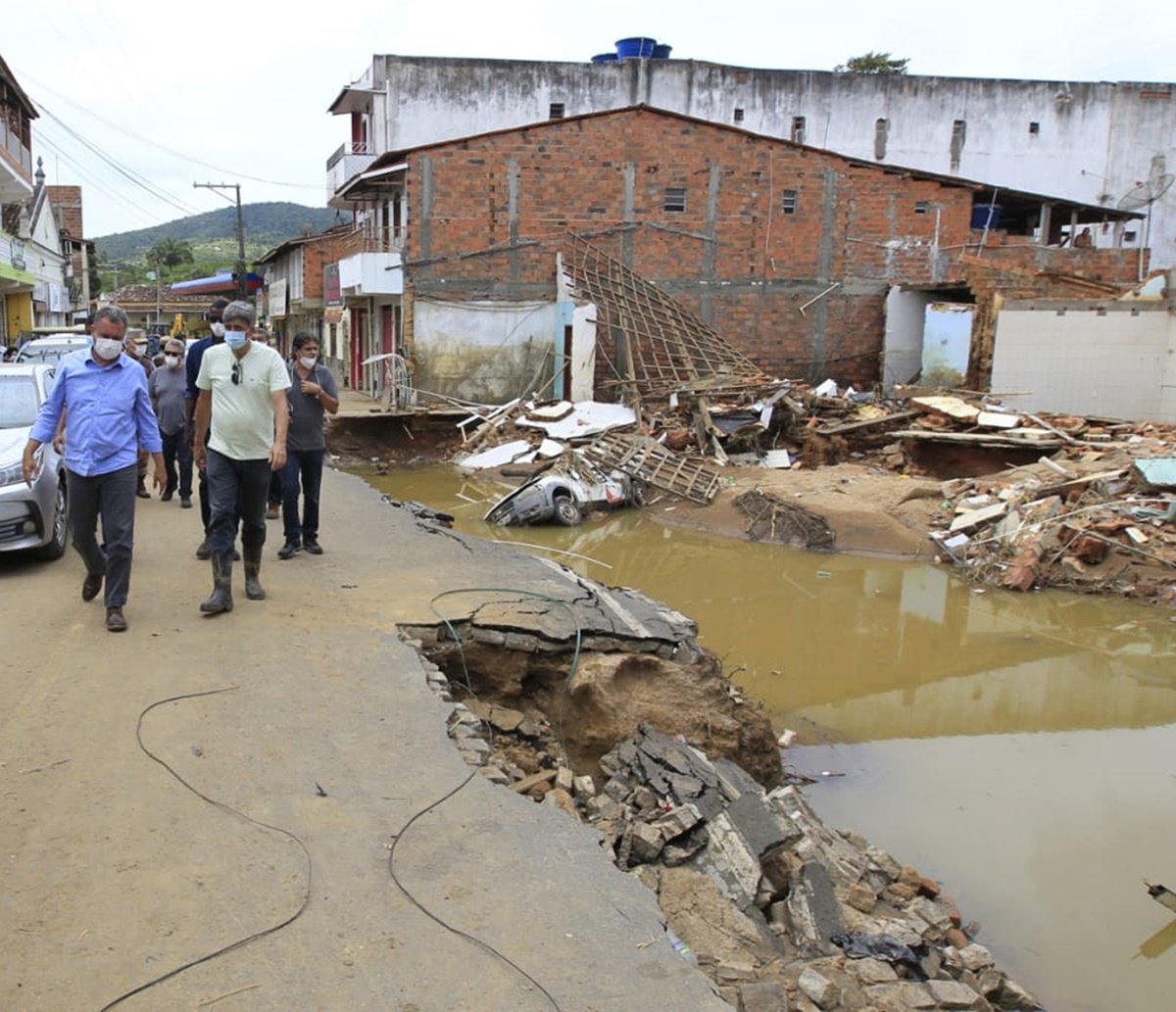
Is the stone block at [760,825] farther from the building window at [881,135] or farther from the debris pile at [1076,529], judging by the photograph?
the building window at [881,135]

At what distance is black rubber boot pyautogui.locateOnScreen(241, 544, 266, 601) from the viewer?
261 inches

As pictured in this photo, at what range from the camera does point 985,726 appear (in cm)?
807

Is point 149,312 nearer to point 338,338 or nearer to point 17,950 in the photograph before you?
point 338,338

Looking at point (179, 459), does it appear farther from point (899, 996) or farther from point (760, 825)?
point (899, 996)

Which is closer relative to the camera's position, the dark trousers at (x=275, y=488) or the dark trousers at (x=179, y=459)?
the dark trousers at (x=275, y=488)

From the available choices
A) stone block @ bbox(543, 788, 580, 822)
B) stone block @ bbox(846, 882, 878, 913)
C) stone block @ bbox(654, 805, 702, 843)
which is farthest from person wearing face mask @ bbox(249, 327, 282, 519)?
stone block @ bbox(846, 882, 878, 913)

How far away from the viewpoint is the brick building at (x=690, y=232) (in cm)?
2416

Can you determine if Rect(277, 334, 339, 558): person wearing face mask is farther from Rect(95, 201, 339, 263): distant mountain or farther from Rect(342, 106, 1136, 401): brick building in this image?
Rect(95, 201, 339, 263): distant mountain

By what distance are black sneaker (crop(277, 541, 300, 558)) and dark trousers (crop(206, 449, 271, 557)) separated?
4.43 feet

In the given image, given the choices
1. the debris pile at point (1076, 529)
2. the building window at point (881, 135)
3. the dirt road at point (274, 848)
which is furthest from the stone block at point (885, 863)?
the building window at point (881, 135)

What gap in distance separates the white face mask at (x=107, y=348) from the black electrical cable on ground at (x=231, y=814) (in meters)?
2.28

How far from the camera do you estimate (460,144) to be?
2394 cm

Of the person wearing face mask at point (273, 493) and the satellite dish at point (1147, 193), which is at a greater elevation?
the satellite dish at point (1147, 193)

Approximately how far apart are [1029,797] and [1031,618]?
193 inches
